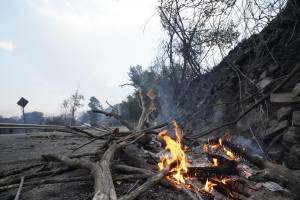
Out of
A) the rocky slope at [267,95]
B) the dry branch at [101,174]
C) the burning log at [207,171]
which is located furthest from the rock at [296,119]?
the dry branch at [101,174]

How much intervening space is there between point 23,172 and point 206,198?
2.86 metres

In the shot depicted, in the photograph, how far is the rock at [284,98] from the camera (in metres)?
5.02

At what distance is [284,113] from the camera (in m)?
5.10

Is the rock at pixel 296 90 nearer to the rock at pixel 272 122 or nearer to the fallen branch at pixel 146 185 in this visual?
the rock at pixel 272 122

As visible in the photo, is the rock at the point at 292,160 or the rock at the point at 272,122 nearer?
the rock at the point at 292,160

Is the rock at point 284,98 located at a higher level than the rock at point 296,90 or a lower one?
lower

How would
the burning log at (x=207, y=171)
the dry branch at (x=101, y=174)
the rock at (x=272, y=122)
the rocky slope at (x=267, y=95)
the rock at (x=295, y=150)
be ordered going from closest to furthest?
the dry branch at (x=101, y=174) < the burning log at (x=207, y=171) < the rock at (x=295, y=150) < the rocky slope at (x=267, y=95) < the rock at (x=272, y=122)

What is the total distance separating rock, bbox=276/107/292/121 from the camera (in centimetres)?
505

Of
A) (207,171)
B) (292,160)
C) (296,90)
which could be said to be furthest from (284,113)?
(207,171)

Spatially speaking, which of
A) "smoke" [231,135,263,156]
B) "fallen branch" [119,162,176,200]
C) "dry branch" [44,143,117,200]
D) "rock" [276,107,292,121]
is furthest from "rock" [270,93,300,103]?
"dry branch" [44,143,117,200]

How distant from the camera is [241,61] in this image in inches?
310

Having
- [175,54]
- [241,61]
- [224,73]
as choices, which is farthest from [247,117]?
[175,54]

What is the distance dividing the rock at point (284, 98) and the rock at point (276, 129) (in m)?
0.45

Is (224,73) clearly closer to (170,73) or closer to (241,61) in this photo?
(241,61)
